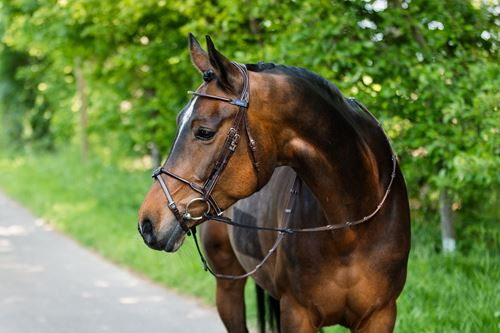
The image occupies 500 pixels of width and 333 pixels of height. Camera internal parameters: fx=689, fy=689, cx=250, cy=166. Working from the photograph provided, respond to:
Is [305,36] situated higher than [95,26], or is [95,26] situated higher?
[305,36]

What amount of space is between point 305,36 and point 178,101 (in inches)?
178

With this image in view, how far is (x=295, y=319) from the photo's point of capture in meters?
3.20

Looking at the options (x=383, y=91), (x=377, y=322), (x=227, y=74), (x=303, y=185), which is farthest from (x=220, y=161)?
(x=383, y=91)

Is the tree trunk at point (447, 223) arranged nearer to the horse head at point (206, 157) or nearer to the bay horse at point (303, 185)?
the bay horse at point (303, 185)

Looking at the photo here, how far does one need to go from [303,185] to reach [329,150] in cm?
40

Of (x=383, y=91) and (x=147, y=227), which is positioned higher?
(x=147, y=227)

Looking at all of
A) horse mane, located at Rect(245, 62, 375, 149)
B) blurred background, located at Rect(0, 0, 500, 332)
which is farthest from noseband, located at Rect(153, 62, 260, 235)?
blurred background, located at Rect(0, 0, 500, 332)

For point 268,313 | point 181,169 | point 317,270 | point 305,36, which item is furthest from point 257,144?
point 305,36

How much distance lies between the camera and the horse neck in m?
2.86

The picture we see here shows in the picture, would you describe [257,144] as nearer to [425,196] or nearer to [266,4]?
[266,4]

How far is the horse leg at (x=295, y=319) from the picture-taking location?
3.19m

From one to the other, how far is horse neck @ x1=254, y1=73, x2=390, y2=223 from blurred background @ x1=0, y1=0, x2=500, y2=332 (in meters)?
1.32

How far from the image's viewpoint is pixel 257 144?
2.79m

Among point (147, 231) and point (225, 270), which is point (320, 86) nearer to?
point (147, 231)
